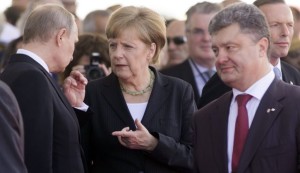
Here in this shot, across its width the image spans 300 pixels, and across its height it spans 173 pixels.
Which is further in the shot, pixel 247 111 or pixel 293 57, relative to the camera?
pixel 293 57

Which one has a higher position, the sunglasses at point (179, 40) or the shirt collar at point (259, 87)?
the shirt collar at point (259, 87)

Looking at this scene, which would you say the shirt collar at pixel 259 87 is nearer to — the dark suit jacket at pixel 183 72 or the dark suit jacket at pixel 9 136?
the dark suit jacket at pixel 9 136

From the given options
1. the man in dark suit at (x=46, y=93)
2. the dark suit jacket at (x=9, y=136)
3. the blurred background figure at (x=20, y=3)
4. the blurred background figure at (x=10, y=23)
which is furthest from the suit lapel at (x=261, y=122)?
the blurred background figure at (x=20, y=3)

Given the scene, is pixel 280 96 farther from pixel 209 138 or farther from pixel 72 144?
pixel 72 144

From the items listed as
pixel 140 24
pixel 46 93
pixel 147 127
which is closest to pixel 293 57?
pixel 140 24

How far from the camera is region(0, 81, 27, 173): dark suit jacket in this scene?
3.91m

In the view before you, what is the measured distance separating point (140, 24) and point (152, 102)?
533 millimetres

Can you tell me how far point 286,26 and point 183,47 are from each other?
364 centimetres

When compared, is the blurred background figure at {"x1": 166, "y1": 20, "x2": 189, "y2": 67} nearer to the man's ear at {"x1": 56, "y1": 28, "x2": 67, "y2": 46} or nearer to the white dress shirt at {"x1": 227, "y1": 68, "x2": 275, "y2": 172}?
the man's ear at {"x1": 56, "y1": 28, "x2": 67, "y2": 46}

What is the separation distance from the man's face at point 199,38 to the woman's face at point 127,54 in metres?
2.47

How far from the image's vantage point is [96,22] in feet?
33.3

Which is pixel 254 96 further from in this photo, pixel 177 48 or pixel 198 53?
pixel 177 48

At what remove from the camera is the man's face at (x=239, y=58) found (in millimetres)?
5504

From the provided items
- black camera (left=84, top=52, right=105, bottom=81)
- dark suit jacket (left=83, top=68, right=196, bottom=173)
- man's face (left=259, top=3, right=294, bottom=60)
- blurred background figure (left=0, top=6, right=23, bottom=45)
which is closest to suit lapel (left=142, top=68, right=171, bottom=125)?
dark suit jacket (left=83, top=68, right=196, bottom=173)
